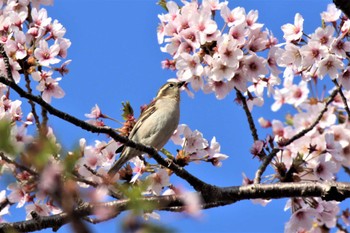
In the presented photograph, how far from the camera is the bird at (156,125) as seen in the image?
6.42m

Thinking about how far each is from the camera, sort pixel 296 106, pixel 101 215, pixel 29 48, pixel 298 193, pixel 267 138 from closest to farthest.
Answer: pixel 101 215, pixel 298 193, pixel 267 138, pixel 29 48, pixel 296 106

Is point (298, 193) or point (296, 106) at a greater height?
point (296, 106)

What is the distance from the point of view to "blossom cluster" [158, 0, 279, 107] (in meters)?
5.53

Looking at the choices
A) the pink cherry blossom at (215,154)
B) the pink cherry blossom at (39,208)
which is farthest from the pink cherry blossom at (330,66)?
the pink cherry blossom at (39,208)

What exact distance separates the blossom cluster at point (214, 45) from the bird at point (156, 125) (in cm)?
96

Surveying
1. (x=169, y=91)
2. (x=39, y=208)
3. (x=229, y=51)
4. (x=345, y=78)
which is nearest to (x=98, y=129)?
(x=229, y=51)

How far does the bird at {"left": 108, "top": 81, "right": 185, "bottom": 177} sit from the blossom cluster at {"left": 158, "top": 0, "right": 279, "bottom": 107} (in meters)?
0.96

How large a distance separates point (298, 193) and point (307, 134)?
1358 millimetres

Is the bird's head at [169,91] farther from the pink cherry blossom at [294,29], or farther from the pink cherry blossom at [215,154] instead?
the pink cherry blossom at [294,29]

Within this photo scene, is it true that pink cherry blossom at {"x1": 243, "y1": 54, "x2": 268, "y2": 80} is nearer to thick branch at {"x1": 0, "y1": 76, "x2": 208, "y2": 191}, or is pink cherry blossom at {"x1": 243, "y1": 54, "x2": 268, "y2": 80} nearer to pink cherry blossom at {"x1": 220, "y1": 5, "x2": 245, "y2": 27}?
pink cherry blossom at {"x1": 220, "y1": 5, "x2": 245, "y2": 27}

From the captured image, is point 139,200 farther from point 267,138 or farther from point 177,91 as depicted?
point 177,91

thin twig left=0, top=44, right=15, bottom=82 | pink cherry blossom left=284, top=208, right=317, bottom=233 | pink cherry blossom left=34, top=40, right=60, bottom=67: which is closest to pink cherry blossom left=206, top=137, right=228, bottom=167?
pink cherry blossom left=284, top=208, right=317, bottom=233

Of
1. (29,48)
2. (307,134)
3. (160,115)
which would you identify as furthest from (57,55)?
(307,134)

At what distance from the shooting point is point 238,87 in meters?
5.88
